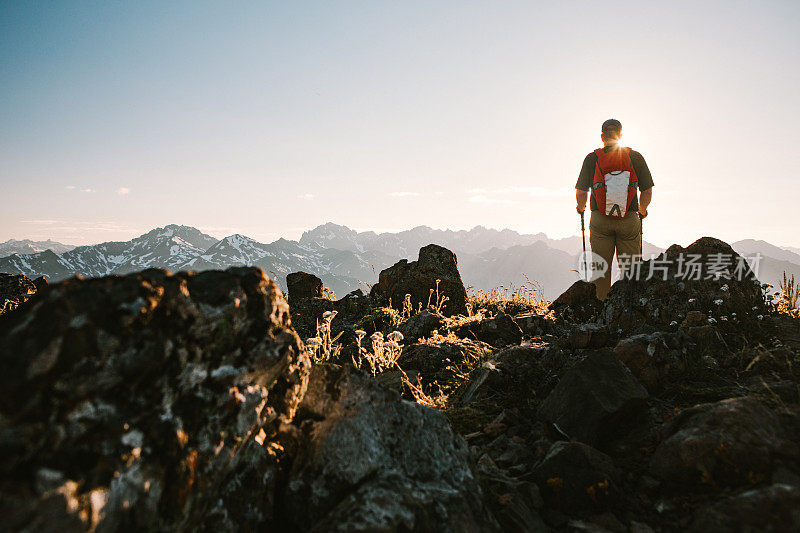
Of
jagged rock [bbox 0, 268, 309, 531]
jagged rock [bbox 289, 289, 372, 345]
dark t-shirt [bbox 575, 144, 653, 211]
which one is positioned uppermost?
dark t-shirt [bbox 575, 144, 653, 211]

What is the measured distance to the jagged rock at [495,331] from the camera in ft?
21.2

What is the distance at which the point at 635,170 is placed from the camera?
Result: 7965 mm

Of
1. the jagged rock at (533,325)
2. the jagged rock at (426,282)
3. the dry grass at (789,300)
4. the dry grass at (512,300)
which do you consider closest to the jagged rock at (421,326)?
the jagged rock at (533,325)

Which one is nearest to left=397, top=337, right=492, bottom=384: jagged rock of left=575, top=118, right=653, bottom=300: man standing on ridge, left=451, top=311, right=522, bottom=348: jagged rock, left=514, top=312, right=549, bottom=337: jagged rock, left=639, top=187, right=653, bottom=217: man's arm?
left=451, top=311, right=522, bottom=348: jagged rock

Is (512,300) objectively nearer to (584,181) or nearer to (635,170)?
(584,181)

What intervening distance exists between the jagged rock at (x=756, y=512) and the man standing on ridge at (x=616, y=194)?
6.02 meters

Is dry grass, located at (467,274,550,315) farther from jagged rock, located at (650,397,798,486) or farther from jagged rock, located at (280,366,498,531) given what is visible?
jagged rock, located at (280,366,498,531)

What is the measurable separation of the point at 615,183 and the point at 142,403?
27.2ft

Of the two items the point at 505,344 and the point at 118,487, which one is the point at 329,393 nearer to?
the point at 118,487

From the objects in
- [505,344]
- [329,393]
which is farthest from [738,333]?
[329,393]

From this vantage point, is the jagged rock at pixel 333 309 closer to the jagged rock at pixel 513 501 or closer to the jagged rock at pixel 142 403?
the jagged rock at pixel 513 501

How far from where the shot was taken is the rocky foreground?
160cm

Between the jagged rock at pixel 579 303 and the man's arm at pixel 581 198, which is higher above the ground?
the man's arm at pixel 581 198

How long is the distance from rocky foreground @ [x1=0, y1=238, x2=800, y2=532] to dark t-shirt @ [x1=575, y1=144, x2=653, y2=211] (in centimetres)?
431
